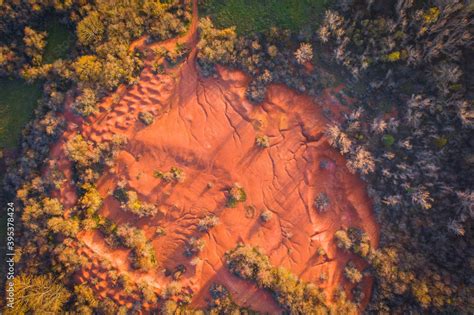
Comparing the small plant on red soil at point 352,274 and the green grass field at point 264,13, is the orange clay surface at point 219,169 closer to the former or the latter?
the small plant on red soil at point 352,274

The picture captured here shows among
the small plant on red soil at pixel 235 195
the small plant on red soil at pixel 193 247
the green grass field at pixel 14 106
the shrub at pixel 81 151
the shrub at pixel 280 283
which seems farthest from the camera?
the green grass field at pixel 14 106

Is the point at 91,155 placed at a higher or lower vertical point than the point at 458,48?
lower

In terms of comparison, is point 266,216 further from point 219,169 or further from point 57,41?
point 57,41

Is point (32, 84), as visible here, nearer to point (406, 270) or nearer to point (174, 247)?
point (174, 247)

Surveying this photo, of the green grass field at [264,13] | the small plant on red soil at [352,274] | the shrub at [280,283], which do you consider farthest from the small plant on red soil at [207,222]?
the green grass field at [264,13]

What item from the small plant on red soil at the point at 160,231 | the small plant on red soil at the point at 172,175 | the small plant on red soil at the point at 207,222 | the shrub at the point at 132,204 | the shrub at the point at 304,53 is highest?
the shrub at the point at 304,53

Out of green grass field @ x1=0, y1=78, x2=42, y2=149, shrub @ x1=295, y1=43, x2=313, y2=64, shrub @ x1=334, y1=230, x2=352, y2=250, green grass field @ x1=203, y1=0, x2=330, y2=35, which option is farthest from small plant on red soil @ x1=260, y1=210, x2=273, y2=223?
green grass field @ x1=0, y1=78, x2=42, y2=149

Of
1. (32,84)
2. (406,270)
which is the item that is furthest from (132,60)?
(406,270)
